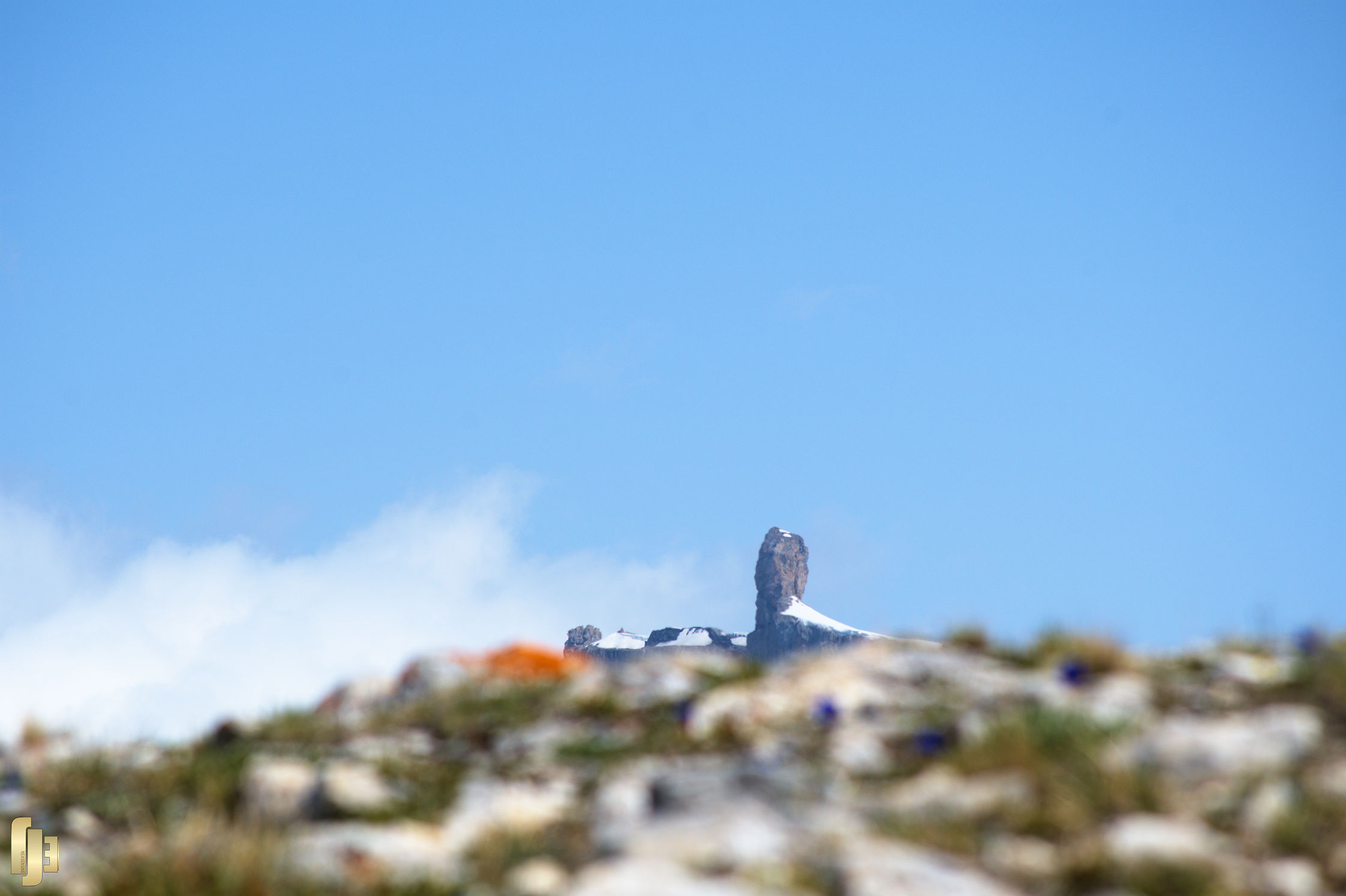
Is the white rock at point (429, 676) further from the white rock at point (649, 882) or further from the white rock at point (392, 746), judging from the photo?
the white rock at point (649, 882)

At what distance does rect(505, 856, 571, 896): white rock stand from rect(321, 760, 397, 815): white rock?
1459mm

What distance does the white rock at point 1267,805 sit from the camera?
18.8 ft

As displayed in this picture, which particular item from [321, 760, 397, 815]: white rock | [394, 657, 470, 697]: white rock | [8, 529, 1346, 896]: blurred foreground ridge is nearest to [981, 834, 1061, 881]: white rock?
[8, 529, 1346, 896]: blurred foreground ridge

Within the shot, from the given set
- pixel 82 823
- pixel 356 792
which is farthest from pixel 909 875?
pixel 82 823

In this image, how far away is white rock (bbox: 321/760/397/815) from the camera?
6824 millimetres

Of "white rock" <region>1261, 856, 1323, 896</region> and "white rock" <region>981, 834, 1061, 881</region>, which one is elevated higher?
"white rock" <region>981, 834, 1061, 881</region>

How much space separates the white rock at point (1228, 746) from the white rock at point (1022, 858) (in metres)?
1.02

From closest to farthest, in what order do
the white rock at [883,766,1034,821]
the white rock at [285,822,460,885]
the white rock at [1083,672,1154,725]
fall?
the white rock at [285,822,460,885], the white rock at [883,766,1034,821], the white rock at [1083,672,1154,725]

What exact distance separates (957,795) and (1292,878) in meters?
1.67

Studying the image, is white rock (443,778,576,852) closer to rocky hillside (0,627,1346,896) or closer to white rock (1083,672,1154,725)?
rocky hillside (0,627,1346,896)

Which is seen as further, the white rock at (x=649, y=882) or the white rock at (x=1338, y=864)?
the white rock at (x=1338, y=864)

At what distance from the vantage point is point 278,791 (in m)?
7.12

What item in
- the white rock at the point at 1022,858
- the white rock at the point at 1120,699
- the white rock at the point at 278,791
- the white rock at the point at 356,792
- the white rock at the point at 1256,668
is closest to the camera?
the white rock at the point at 1022,858

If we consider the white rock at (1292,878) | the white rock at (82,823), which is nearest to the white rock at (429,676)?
the white rock at (82,823)
